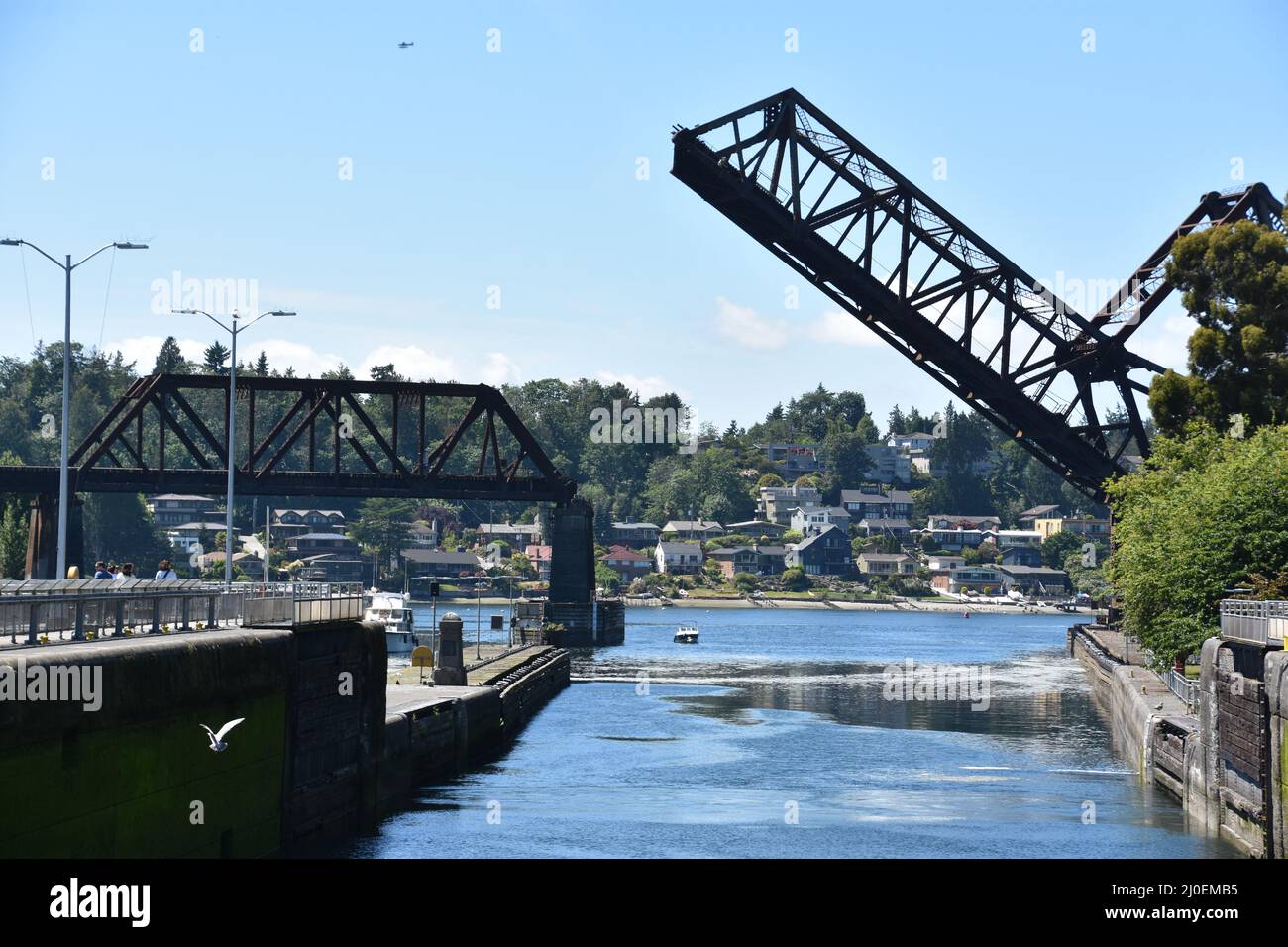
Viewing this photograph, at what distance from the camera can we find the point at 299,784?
30266 mm

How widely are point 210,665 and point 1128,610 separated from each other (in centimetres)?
3416

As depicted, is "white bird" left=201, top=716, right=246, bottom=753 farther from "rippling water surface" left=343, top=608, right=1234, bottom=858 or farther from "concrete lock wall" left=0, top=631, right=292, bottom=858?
"rippling water surface" left=343, top=608, right=1234, bottom=858

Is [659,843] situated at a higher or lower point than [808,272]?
lower

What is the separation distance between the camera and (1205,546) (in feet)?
153

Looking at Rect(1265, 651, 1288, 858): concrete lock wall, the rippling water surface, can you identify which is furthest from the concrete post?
Rect(1265, 651, 1288, 858): concrete lock wall

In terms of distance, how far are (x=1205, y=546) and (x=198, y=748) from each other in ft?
102

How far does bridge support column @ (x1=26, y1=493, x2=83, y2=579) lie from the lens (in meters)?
91.1

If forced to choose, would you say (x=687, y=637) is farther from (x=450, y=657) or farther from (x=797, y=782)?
(x=797, y=782)

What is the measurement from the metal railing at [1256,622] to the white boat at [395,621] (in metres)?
60.0

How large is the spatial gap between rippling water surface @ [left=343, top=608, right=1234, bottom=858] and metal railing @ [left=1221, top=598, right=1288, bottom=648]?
422 centimetres

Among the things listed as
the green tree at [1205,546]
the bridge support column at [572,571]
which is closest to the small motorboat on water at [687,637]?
the bridge support column at [572,571]
